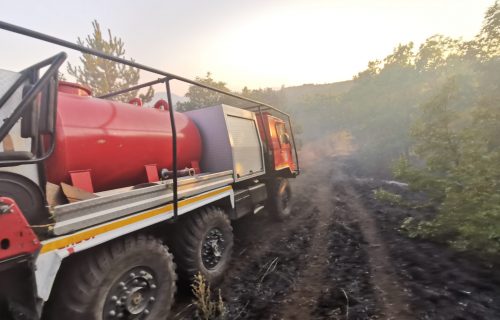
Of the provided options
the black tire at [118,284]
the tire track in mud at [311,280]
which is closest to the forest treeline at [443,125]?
the tire track in mud at [311,280]

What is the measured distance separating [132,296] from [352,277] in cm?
316

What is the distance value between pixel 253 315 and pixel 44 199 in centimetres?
269

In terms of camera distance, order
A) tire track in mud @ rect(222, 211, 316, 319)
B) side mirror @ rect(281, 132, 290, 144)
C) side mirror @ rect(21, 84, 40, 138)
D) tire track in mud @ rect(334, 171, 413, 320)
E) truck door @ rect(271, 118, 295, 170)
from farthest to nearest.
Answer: side mirror @ rect(281, 132, 290, 144), truck door @ rect(271, 118, 295, 170), tire track in mud @ rect(222, 211, 316, 319), tire track in mud @ rect(334, 171, 413, 320), side mirror @ rect(21, 84, 40, 138)

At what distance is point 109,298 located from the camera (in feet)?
8.75

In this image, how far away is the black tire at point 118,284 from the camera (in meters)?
2.48

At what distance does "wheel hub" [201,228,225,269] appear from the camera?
4.28m

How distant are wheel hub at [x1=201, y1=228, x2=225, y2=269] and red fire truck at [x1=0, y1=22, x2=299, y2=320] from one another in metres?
0.02

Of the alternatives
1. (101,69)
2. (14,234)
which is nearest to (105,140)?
(14,234)

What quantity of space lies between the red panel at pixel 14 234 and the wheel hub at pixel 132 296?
90 cm

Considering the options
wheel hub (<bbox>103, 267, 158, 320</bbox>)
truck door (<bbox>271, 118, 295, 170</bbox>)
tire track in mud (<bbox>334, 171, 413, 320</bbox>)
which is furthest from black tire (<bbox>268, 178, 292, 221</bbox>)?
wheel hub (<bbox>103, 267, 158, 320</bbox>)

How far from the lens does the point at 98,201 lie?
2.67m

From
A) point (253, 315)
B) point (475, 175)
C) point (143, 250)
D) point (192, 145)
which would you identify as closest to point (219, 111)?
point (192, 145)

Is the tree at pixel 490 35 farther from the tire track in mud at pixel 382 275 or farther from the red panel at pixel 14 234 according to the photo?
the red panel at pixel 14 234

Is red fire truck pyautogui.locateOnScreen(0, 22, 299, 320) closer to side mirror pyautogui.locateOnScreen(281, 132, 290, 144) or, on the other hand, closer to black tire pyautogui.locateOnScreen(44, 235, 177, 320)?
black tire pyautogui.locateOnScreen(44, 235, 177, 320)
